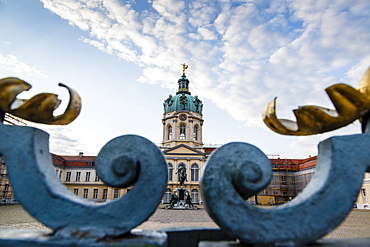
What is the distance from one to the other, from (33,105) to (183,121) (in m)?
36.2

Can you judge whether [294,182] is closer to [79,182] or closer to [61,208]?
[79,182]

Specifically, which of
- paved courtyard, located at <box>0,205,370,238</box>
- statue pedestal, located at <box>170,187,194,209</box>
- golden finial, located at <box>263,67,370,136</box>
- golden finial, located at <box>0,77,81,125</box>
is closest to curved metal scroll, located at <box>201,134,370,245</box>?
golden finial, located at <box>263,67,370,136</box>

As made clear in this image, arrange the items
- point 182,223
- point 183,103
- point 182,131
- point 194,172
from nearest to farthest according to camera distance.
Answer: point 182,223
point 194,172
point 182,131
point 183,103

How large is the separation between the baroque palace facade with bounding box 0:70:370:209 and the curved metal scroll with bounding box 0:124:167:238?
30.5 metres

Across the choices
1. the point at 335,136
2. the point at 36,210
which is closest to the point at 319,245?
the point at 335,136

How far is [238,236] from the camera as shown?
170 cm

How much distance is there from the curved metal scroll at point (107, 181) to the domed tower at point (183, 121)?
35.5m

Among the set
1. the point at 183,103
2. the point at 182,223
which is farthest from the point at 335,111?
the point at 183,103

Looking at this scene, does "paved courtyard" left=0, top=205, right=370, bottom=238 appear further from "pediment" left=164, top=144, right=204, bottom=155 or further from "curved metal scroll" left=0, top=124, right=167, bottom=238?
"pediment" left=164, top=144, right=204, bottom=155

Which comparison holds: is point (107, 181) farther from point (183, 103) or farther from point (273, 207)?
point (183, 103)

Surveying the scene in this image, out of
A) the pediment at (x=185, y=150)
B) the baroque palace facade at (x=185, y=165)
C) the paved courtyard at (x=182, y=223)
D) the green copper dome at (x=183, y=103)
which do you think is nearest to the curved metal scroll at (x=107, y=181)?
the paved courtyard at (x=182, y=223)

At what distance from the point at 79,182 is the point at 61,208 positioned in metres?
43.7

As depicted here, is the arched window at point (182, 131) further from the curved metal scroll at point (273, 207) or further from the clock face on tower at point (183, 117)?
the curved metal scroll at point (273, 207)

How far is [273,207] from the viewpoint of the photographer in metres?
1.81
